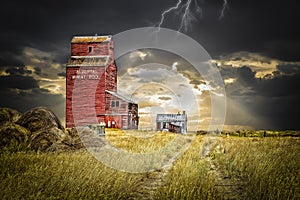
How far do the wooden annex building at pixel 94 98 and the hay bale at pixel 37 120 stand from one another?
2657 centimetres

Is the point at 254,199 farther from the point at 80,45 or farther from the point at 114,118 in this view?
the point at 80,45

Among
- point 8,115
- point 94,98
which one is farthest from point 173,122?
point 8,115

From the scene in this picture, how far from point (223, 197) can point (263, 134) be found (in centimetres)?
3137

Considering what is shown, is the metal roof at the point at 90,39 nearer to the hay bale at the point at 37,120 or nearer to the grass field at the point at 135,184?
the hay bale at the point at 37,120

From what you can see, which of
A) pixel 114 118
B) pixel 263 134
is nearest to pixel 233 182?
pixel 263 134

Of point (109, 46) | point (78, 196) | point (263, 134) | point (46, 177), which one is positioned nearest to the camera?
point (78, 196)

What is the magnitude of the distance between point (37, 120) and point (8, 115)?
181 cm

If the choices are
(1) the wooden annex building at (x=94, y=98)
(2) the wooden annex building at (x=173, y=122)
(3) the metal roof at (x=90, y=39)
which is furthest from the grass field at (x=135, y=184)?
(2) the wooden annex building at (x=173, y=122)

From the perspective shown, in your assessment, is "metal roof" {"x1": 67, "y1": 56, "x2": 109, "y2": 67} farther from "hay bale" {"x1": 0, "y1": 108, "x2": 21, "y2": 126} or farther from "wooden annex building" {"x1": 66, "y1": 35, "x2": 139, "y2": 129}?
"hay bale" {"x1": 0, "y1": 108, "x2": 21, "y2": 126}

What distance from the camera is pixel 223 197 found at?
22.3 ft

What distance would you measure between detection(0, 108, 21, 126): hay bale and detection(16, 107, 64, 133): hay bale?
73 cm

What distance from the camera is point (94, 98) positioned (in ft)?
142

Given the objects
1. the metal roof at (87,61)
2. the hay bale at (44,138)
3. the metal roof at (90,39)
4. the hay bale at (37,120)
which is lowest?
the hay bale at (44,138)

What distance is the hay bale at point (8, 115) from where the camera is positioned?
15948 millimetres
